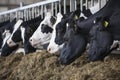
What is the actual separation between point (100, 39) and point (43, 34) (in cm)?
133

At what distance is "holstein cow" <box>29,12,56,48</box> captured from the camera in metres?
4.37

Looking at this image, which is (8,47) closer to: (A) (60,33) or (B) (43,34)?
(B) (43,34)

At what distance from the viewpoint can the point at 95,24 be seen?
Answer: 3.24m

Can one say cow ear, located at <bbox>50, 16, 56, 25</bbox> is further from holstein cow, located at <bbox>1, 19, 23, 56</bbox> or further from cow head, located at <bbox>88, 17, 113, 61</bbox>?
cow head, located at <bbox>88, 17, 113, 61</bbox>

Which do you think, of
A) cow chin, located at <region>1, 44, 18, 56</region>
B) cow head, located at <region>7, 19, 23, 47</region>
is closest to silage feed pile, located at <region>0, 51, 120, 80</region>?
cow chin, located at <region>1, 44, 18, 56</region>

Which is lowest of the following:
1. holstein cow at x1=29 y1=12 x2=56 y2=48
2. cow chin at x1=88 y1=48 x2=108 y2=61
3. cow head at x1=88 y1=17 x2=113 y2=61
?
holstein cow at x1=29 y1=12 x2=56 y2=48

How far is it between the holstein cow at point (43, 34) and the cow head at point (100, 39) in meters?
1.18

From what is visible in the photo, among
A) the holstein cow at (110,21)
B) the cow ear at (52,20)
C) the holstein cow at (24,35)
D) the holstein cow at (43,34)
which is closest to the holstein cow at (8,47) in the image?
the holstein cow at (24,35)

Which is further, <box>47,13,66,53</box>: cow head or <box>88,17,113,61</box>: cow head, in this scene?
<box>47,13,66,53</box>: cow head

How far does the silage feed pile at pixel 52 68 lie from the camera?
3.26 m

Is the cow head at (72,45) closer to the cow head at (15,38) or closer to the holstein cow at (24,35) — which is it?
the holstein cow at (24,35)

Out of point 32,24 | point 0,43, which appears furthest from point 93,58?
point 0,43

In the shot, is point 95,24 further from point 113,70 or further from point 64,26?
point 64,26

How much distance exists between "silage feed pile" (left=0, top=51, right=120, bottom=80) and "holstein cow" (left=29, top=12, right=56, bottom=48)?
14cm
